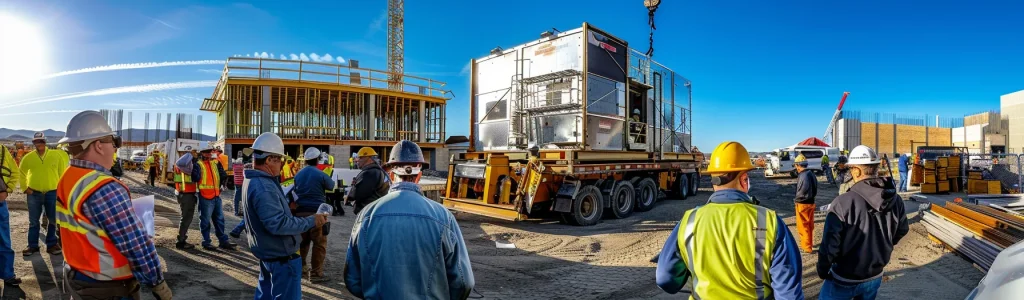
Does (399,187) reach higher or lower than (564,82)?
lower

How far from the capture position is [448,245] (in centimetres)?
216

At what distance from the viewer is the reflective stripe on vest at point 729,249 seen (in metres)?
2.08

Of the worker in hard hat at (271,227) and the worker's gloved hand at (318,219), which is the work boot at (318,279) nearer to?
the worker in hard hat at (271,227)

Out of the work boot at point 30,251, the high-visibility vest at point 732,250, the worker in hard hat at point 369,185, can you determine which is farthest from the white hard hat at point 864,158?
the work boot at point 30,251

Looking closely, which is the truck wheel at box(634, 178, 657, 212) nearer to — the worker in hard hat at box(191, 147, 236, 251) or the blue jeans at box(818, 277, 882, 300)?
the blue jeans at box(818, 277, 882, 300)

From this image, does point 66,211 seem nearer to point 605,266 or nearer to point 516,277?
point 516,277

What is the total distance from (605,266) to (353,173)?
10687mm

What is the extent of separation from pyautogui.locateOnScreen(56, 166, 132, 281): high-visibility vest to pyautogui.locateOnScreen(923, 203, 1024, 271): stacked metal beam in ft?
26.9

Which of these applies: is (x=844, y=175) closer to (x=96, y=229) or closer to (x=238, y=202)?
(x=238, y=202)

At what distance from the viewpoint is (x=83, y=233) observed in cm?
233

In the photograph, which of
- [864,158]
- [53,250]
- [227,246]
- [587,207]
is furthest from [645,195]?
[53,250]

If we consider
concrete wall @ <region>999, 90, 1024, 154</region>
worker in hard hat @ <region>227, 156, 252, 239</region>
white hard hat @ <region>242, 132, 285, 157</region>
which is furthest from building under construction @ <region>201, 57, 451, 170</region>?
concrete wall @ <region>999, 90, 1024, 154</region>

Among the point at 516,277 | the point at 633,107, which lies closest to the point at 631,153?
the point at 633,107

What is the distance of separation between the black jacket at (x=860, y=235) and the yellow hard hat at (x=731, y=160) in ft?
4.18
